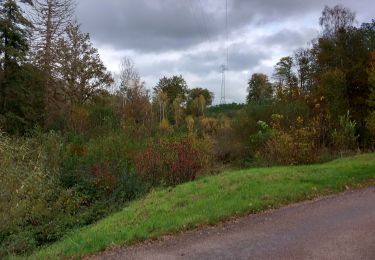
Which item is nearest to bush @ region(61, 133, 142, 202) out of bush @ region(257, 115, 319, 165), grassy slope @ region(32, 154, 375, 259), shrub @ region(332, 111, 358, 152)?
grassy slope @ region(32, 154, 375, 259)

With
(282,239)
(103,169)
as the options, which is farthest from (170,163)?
(282,239)

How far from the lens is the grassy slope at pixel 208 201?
945 centimetres

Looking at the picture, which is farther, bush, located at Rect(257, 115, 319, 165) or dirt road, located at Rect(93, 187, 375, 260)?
bush, located at Rect(257, 115, 319, 165)

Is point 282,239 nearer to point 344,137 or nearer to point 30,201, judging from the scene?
point 30,201

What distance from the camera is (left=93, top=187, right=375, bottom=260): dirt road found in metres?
7.71

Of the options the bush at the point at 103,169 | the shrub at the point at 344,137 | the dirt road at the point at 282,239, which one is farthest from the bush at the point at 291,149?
the dirt road at the point at 282,239

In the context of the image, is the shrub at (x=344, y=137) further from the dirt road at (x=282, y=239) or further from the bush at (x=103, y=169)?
the dirt road at (x=282, y=239)

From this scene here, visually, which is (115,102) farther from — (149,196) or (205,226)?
(205,226)

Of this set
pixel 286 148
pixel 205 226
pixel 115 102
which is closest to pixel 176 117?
pixel 115 102

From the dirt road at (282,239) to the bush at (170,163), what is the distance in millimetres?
5903

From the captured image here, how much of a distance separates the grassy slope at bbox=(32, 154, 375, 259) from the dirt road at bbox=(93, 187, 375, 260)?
471 mm

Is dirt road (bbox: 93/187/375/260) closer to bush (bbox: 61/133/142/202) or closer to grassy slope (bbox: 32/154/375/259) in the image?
grassy slope (bbox: 32/154/375/259)

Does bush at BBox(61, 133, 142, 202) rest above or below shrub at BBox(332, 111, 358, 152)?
below

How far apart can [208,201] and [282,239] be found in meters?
3.27
